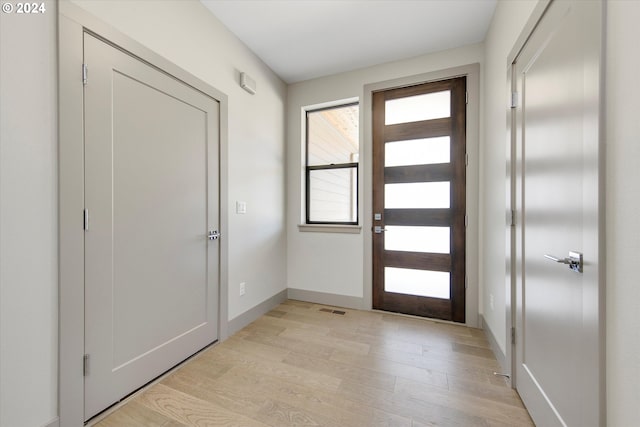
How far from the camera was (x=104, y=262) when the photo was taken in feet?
4.81

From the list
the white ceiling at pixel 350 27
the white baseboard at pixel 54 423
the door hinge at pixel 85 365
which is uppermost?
the white ceiling at pixel 350 27

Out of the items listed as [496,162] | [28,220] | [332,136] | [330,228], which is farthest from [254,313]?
[496,162]

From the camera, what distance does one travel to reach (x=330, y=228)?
3.18 meters

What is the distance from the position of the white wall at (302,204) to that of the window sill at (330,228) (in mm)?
47

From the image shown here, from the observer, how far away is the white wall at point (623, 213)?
2.43 ft

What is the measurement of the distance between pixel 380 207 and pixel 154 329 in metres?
2.40

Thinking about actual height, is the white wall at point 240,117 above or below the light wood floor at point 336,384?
above

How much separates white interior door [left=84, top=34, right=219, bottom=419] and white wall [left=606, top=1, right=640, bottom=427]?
2.29 metres

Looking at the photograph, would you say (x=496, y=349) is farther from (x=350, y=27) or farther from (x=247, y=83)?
(x=247, y=83)

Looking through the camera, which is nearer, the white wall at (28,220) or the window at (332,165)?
the white wall at (28,220)

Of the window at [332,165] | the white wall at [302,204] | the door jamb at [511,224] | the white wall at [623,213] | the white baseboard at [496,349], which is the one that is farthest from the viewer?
the window at [332,165]

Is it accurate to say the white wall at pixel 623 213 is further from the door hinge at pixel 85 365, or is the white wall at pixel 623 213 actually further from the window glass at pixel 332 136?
the window glass at pixel 332 136

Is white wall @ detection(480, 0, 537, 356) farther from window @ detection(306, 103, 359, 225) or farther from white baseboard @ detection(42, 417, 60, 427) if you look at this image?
→ white baseboard @ detection(42, 417, 60, 427)
